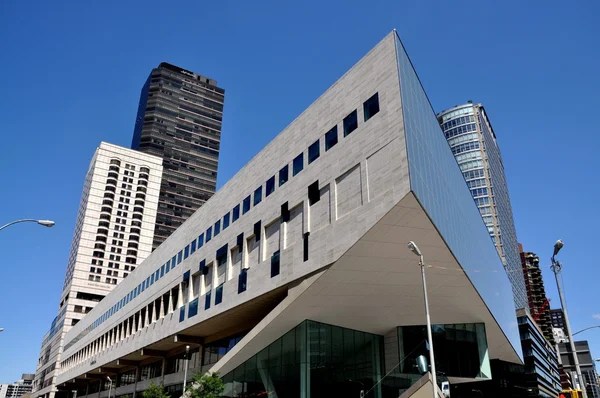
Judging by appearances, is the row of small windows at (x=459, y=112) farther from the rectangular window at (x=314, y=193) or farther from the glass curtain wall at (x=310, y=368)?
the rectangular window at (x=314, y=193)

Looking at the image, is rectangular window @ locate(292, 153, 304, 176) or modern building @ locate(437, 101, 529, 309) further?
modern building @ locate(437, 101, 529, 309)

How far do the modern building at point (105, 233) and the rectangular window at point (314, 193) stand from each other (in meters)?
100

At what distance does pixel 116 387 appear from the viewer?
6881cm

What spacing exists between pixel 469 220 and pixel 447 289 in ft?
24.0

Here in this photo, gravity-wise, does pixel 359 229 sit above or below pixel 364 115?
below

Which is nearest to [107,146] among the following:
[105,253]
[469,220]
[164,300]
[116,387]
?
[105,253]

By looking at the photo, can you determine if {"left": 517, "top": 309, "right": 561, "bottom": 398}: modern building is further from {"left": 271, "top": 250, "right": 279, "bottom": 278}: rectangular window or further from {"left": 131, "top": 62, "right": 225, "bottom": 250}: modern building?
{"left": 131, "top": 62, "right": 225, "bottom": 250}: modern building

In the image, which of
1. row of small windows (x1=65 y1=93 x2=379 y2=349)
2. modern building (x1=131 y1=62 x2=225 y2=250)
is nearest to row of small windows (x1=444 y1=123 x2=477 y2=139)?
modern building (x1=131 y1=62 x2=225 y2=250)

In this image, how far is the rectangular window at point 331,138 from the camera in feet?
96.2

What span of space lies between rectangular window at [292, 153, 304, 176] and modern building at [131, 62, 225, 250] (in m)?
135

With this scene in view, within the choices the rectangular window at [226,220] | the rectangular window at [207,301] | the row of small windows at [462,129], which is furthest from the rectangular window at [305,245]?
the row of small windows at [462,129]

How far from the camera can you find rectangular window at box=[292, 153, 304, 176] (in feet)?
105

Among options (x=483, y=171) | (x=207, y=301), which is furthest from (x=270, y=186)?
(x=483, y=171)

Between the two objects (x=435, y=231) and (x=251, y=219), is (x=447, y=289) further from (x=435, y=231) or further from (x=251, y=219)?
(x=251, y=219)
